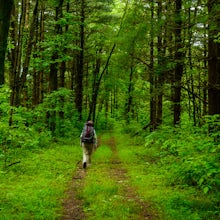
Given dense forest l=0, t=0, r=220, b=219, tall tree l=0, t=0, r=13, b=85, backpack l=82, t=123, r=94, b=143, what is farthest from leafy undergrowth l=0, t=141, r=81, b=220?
tall tree l=0, t=0, r=13, b=85

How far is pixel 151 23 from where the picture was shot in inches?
526

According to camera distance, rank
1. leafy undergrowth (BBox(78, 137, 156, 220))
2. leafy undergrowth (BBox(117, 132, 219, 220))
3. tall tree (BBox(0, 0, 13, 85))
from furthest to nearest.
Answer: tall tree (BBox(0, 0, 13, 85)) → leafy undergrowth (BBox(78, 137, 156, 220)) → leafy undergrowth (BBox(117, 132, 219, 220))

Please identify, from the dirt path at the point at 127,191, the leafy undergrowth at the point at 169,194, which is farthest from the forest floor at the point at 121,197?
the leafy undergrowth at the point at 169,194

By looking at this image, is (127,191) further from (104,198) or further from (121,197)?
(104,198)

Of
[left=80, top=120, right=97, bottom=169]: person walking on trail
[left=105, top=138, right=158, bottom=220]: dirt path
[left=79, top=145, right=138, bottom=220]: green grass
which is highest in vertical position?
[left=80, top=120, right=97, bottom=169]: person walking on trail

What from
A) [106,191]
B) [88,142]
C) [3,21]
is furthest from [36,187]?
[3,21]

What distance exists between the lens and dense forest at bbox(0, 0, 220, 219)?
30.1 feet

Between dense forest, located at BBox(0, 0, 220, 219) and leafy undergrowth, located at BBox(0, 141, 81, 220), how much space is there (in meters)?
0.51

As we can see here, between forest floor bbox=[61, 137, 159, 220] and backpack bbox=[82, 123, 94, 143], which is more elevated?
backpack bbox=[82, 123, 94, 143]

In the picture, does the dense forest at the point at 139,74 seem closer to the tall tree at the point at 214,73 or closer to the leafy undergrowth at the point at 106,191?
the tall tree at the point at 214,73

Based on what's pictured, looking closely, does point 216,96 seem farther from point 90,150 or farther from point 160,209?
point 90,150

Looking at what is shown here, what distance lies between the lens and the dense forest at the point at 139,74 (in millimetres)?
9188

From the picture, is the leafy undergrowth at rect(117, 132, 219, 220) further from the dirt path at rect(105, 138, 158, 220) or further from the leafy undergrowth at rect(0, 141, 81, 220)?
the leafy undergrowth at rect(0, 141, 81, 220)

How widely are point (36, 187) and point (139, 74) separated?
Answer: 1667cm
